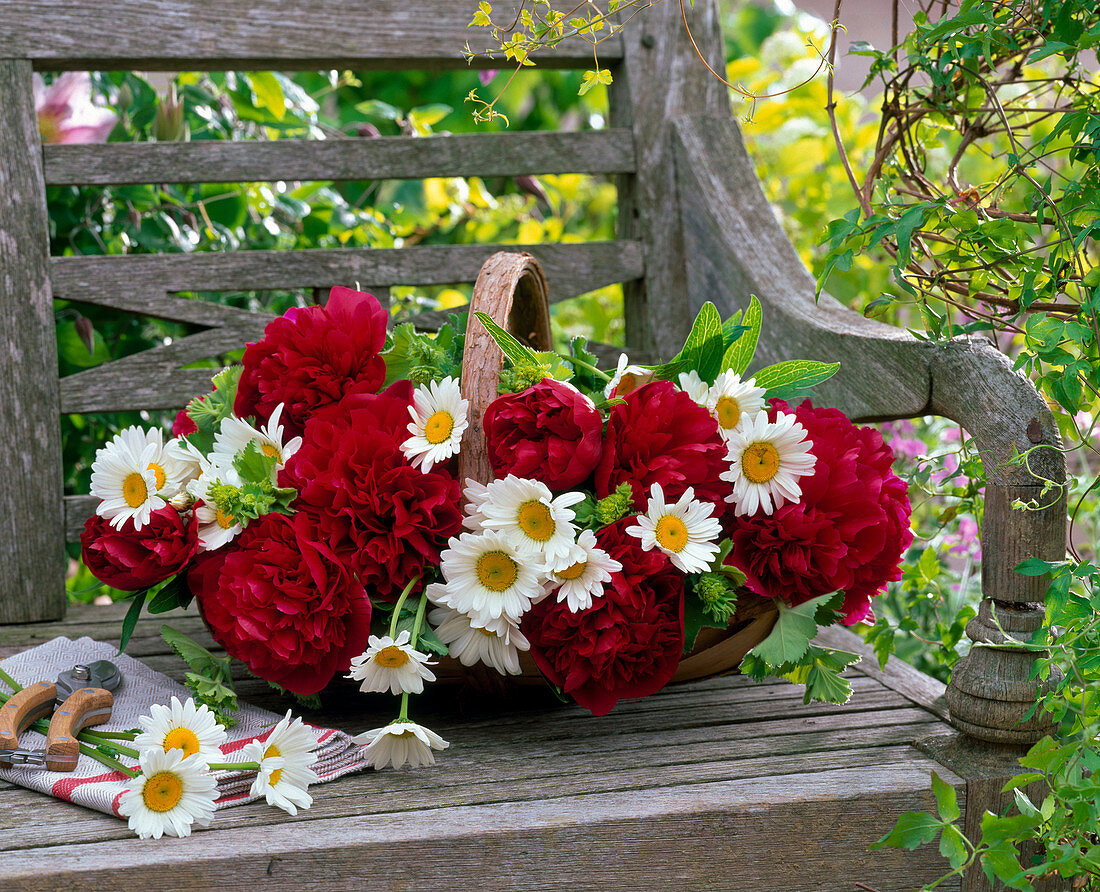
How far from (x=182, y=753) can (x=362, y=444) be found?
1.00ft

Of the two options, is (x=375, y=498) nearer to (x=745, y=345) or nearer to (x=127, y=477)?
(x=127, y=477)

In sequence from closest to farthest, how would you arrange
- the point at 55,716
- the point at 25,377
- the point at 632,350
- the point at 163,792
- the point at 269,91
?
1. the point at 163,792
2. the point at 55,716
3. the point at 25,377
4. the point at 632,350
5. the point at 269,91

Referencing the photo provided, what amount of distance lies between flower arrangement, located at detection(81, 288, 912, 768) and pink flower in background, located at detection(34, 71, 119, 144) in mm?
1011

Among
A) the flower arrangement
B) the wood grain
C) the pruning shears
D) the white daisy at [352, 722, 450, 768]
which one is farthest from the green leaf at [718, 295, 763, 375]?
the wood grain

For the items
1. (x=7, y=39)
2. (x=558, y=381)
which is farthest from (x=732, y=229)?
(x=7, y=39)

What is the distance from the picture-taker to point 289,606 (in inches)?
34.1

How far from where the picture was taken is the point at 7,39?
1.43 m

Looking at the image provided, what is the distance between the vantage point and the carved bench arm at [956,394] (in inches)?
36.4

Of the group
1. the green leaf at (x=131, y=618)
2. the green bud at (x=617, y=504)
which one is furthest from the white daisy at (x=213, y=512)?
the green bud at (x=617, y=504)

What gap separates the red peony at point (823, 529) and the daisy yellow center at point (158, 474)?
0.57m

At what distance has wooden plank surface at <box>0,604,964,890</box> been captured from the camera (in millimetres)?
778

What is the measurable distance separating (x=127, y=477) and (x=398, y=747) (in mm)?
394

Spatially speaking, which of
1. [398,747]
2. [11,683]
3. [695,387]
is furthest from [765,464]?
[11,683]

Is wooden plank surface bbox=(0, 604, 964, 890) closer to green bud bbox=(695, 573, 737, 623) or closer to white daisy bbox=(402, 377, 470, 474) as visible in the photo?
green bud bbox=(695, 573, 737, 623)
